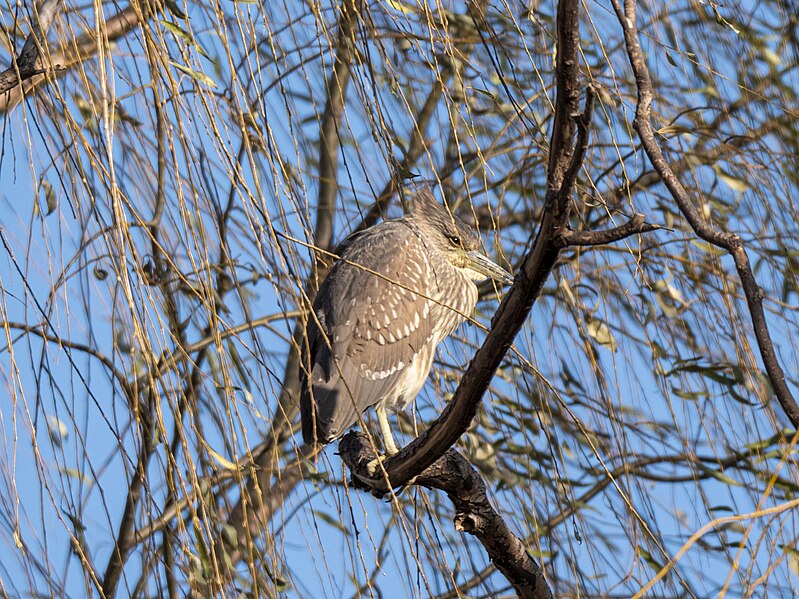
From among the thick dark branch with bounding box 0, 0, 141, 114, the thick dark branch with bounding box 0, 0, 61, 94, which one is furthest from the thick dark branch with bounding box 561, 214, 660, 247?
the thick dark branch with bounding box 0, 0, 61, 94

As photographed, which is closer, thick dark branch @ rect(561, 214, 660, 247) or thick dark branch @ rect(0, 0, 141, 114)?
thick dark branch @ rect(561, 214, 660, 247)

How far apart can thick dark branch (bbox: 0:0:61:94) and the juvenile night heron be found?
1156mm

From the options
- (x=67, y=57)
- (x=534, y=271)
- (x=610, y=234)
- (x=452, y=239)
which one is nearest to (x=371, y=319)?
(x=452, y=239)

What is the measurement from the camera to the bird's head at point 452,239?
354cm

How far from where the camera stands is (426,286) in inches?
130

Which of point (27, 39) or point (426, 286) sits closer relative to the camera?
point (27, 39)

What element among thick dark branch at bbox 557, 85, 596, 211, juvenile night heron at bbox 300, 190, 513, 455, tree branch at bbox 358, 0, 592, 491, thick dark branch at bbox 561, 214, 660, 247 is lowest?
thick dark branch at bbox 561, 214, 660, 247

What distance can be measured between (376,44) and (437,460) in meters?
0.91

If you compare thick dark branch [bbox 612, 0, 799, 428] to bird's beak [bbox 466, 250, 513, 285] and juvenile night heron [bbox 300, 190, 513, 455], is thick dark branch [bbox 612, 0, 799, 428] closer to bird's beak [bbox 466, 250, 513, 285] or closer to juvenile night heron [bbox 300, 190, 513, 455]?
juvenile night heron [bbox 300, 190, 513, 455]

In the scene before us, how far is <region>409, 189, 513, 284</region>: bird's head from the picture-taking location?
3539mm

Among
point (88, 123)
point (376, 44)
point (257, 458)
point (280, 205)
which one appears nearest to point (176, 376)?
point (280, 205)

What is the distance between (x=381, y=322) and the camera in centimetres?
313

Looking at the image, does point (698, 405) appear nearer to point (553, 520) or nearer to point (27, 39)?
point (553, 520)

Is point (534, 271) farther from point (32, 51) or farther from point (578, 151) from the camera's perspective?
point (32, 51)
